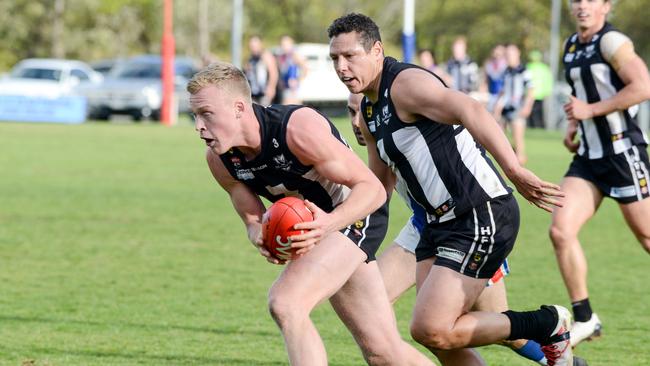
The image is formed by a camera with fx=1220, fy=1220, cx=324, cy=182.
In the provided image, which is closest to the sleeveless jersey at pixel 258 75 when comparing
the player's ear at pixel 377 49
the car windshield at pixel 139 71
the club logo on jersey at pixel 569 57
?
the car windshield at pixel 139 71

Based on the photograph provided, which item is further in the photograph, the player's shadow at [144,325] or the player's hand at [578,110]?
the player's hand at [578,110]

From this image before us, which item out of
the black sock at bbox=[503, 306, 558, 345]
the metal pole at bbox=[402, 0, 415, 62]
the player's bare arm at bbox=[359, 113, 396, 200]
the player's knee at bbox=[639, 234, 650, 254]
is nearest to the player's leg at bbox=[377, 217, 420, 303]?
the player's bare arm at bbox=[359, 113, 396, 200]

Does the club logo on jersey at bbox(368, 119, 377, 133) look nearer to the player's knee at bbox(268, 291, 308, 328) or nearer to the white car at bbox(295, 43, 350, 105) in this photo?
the player's knee at bbox(268, 291, 308, 328)

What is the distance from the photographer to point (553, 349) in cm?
616

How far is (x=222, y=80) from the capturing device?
206 inches

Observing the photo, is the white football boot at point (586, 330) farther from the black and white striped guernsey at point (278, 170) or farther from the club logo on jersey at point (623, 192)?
the black and white striped guernsey at point (278, 170)

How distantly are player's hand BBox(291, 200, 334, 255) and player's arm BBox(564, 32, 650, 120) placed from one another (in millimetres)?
3318

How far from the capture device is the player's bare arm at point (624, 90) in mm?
7836

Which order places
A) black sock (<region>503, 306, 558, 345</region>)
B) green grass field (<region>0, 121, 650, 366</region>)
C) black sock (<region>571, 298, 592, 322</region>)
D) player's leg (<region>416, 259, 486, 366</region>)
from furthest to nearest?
black sock (<region>571, 298, 592, 322</region>)
green grass field (<region>0, 121, 650, 366</region>)
player's leg (<region>416, 259, 486, 366</region>)
black sock (<region>503, 306, 558, 345</region>)

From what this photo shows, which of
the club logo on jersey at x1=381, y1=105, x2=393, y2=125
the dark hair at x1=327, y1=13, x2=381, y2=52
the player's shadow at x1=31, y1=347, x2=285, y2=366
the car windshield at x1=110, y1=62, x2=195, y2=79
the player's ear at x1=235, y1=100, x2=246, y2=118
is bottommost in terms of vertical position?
the car windshield at x1=110, y1=62, x2=195, y2=79

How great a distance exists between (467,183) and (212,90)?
1.36m

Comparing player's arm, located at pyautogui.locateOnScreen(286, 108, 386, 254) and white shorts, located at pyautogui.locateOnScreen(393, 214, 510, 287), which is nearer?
player's arm, located at pyautogui.locateOnScreen(286, 108, 386, 254)

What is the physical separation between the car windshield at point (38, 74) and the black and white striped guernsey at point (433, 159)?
1267 inches

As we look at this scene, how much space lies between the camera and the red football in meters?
5.11
